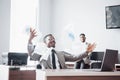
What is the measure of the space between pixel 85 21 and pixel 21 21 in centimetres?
186

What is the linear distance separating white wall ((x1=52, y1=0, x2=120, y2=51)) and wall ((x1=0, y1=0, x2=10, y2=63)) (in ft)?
5.59

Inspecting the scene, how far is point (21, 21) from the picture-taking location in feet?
24.4

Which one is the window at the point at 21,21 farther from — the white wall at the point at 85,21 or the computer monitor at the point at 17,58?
the computer monitor at the point at 17,58

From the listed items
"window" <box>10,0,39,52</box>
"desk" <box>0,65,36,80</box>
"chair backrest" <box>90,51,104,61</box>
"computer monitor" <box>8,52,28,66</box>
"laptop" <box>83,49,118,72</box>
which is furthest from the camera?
"window" <box>10,0,39,52</box>

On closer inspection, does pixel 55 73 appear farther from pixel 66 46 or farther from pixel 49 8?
pixel 49 8

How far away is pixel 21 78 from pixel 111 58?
2.50 meters

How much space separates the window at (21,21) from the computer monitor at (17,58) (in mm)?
1966

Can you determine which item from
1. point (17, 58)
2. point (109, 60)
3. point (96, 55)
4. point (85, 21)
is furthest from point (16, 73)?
point (85, 21)

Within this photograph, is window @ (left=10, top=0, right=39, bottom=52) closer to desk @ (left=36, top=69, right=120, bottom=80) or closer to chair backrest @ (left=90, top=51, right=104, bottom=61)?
chair backrest @ (left=90, top=51, right=104, bottom=61)

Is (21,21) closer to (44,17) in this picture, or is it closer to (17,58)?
(44,17)

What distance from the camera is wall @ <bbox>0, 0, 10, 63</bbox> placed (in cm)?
677

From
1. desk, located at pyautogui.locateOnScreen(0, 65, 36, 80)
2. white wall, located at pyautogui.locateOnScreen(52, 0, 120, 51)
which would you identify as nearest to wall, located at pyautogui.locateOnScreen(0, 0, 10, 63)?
white wall, located at pyautogui.locateOnScreen(52, 0, 120, 51)

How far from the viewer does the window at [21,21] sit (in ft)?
23.5

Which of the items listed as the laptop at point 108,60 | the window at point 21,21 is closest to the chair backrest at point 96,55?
the window at point 21,21
